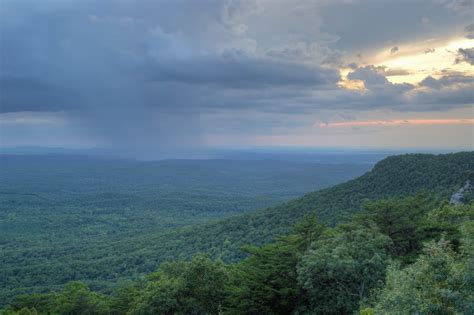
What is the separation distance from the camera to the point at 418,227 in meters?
22.6

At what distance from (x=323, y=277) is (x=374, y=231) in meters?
4.56

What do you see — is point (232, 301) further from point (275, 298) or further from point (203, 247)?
point (203, 247)

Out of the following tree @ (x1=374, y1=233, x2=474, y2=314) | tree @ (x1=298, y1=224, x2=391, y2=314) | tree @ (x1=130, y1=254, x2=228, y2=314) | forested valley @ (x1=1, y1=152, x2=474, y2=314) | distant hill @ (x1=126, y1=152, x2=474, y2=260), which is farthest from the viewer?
distant hill @ (x1=126, y1=152, x2=474, y2=260)

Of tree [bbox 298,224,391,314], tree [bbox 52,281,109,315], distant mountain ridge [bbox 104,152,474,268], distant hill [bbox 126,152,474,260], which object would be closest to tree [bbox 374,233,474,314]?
tree [bbox 298,224,391,314]

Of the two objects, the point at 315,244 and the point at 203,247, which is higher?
the point at 315,244

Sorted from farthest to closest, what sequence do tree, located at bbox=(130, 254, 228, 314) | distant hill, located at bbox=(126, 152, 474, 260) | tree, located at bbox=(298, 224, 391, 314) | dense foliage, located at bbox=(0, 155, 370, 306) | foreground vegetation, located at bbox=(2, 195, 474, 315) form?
1. dense foliage, located at bbox=(0, 155, 370, 306)
2. distant hill, located at bbox=(126, 152, 474, 260)
3. tree, located at bbox=(130, 254, 228, 314)
4. foreground vegetation, located at bbox=(2, 195, 474, 315)
5. tree, located at bbox=(298, 224, 391, 314)

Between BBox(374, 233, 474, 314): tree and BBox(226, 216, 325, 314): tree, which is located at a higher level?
BBox(374, 233, 474, 314): tree

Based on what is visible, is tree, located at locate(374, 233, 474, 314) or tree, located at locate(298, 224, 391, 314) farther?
tree, located at locate(298, 224, 391, 314)

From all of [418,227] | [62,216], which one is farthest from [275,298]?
[62,216]

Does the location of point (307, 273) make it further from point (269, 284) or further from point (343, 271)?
point (269, 284)

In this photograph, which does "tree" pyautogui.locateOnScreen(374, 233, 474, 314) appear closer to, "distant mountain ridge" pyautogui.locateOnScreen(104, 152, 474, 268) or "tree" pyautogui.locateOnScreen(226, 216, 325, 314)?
"tree" pyautogui.locateOnScreen(226, 216, 325, 314)

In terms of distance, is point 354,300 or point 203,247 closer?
point 354,300

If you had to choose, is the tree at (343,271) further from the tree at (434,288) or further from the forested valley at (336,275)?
the tree at (434,288)

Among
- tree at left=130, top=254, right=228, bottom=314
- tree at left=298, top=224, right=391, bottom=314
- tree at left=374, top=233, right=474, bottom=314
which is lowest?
tree at left=130, top=254, right=228, bottom=314
